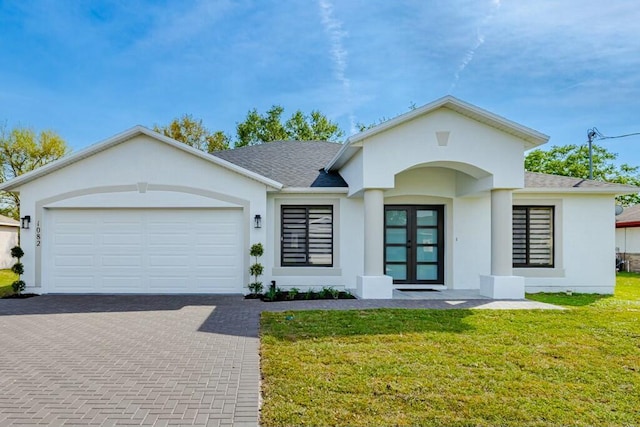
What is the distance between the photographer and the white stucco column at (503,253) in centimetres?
1027

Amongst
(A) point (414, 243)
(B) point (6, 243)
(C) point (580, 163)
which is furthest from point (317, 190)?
(C) point (580, 163)

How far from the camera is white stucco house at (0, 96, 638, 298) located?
33.5ft

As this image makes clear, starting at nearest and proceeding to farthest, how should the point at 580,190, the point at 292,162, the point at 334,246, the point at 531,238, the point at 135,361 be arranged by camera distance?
1. the point at 135,361
2. the point at 334,246
3. the point at 580,190
4. the point at 531,238
5. the point at 292,162

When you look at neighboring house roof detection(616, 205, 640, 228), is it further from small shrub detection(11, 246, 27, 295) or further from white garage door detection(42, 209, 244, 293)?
small shrub detection(11, 246, 27, 295)

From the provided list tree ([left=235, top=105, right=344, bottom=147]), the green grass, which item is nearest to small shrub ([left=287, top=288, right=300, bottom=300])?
the green grass

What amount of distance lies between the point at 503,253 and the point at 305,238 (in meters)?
5.47

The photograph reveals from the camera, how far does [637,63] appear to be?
18906mm

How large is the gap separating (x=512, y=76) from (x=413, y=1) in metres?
8.30

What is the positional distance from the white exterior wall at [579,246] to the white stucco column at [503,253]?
2.19 m

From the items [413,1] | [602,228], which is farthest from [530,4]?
[602,228]

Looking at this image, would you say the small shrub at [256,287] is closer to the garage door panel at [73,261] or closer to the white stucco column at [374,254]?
the white stucco column at [374,254]

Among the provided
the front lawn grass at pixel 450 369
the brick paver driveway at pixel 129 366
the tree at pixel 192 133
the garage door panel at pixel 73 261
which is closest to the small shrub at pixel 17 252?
the garage door panel at pixel 73 261

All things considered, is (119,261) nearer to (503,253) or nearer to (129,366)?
(129,366)

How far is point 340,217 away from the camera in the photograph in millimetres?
11898
